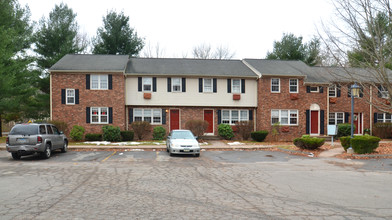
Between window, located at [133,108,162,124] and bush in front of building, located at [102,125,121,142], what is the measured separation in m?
2.89

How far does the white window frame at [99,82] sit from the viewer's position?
24672 millimetres

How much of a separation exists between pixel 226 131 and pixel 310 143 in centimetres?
890

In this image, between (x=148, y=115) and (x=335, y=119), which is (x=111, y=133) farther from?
(x=335, y=119)

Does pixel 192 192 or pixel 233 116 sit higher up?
pixel 233 116

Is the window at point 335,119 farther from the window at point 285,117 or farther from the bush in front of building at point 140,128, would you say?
the bush in front of building at point 140,128

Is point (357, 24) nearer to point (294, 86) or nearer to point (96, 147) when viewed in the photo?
point (294, 86)

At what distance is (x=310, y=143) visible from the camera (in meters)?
17.2

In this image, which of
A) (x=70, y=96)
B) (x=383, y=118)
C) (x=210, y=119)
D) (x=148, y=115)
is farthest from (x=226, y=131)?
(x=383, y=118)

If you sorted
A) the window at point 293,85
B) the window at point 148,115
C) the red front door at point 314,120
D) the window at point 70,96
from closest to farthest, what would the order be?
the window at point 70,96, the window at point 148,115, the window at point 293,85, the red front door at point 314,120

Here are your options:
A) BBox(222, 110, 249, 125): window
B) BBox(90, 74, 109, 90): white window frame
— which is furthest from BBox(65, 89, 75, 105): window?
BBox(222, 110, 249, 125): window

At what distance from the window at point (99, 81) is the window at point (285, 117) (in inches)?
570

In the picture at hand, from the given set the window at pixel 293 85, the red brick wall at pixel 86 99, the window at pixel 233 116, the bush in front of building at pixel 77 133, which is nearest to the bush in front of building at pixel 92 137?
the bush in front of building at pixel 77 133

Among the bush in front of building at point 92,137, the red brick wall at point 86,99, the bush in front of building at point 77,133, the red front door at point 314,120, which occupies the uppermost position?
the red brick wall at point 86,99

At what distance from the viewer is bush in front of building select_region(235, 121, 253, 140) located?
82.8 ft
